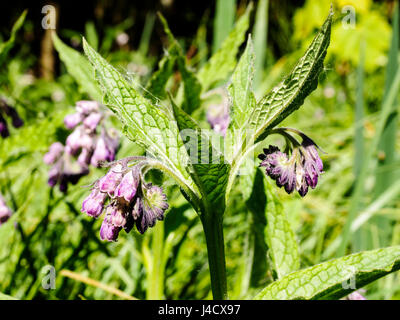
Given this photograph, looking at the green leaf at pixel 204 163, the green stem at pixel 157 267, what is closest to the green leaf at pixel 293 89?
Answer: the green leaf at pixel 204 163

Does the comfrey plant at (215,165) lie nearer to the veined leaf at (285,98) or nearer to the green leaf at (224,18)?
the veined leaf at (285,98)

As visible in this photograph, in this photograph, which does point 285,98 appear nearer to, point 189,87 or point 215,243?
point 215,243

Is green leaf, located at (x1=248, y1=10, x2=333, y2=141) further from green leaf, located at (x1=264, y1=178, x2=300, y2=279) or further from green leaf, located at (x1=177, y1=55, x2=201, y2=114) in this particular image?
green leaf, located at (x1=177, y1=55, x2=201, y2=114)

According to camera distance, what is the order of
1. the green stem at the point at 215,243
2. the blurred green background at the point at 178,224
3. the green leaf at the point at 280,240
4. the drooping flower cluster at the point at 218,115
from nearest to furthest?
the green stem at the point at 215,243, the green leaf at the point at 280,240, the blurred green background at the point at 178,224, the drooping flower cluster at the point at 218,115

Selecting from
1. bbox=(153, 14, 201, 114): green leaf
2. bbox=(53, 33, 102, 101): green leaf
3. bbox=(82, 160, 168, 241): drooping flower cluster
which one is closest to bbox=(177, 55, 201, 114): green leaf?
bbox=(153, 14, 201, 114): green leaf

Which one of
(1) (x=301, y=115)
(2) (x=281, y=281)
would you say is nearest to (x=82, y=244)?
(2) (x=281, y=281)
